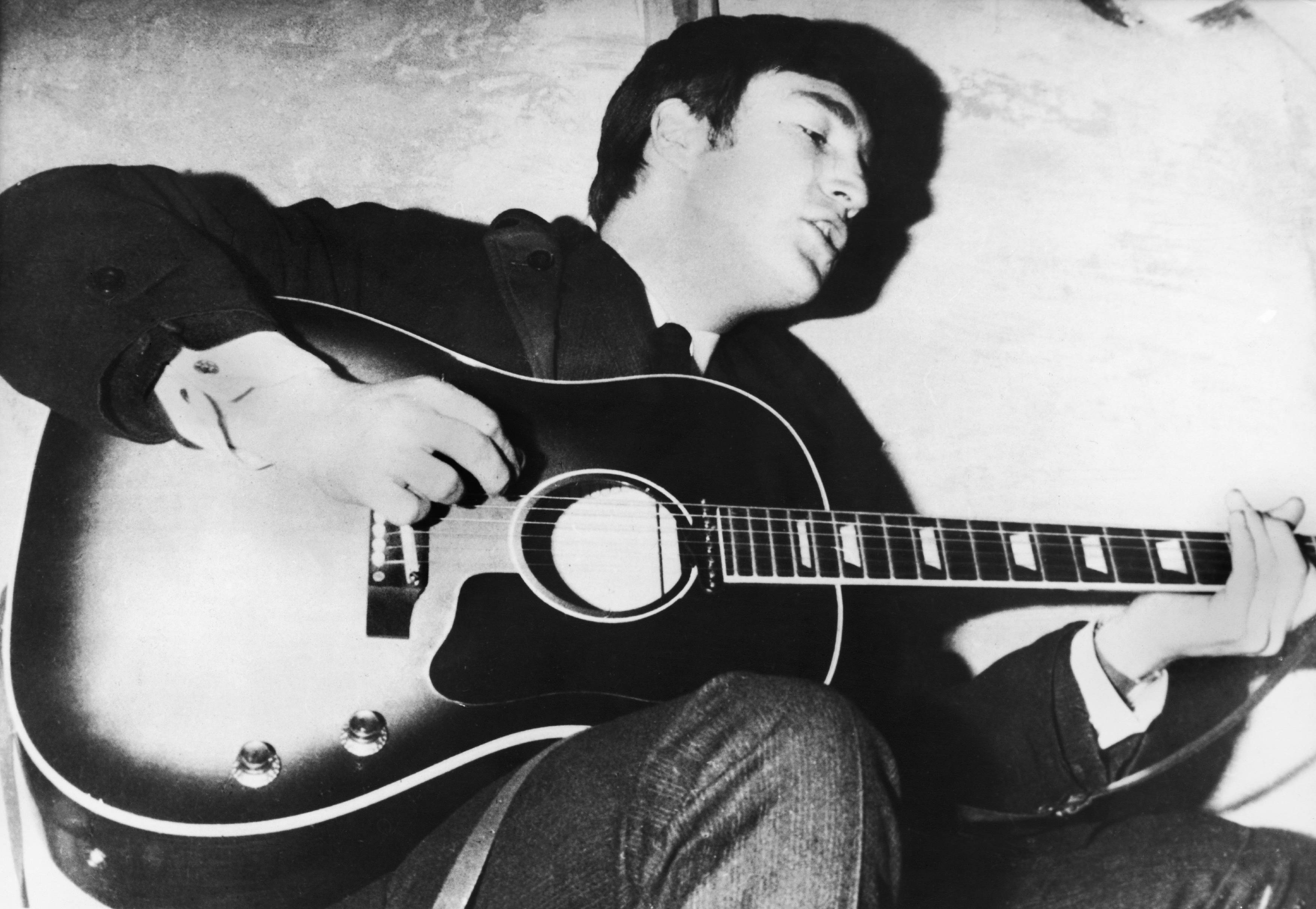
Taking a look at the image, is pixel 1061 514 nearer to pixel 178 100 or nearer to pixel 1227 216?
pixel 1227 216

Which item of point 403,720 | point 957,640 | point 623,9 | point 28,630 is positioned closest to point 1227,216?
point 957,640

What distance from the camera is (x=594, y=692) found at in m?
0.70

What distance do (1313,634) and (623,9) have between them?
0.97m

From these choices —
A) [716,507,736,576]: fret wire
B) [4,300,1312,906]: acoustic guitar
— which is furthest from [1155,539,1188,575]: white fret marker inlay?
[716,507,736,576]: fret wire

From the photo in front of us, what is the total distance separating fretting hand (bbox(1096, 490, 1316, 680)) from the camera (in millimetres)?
851

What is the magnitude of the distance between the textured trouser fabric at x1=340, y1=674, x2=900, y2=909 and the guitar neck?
0.20m

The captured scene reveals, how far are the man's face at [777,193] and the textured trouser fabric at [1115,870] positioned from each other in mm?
538

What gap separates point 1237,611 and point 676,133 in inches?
29.3

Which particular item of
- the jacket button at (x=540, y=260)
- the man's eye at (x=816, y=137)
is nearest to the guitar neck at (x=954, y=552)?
the jacket button at (x=540, y=260)

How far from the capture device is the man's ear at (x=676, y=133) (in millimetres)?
882

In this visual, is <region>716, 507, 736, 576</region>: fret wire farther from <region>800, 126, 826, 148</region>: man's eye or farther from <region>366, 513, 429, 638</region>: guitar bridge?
<region>800, 126, 826, 148</region>: man's eye

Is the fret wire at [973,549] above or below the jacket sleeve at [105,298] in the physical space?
below

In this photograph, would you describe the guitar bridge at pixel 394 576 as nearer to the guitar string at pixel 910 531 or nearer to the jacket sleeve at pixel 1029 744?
the guitar string at pixel 910 531

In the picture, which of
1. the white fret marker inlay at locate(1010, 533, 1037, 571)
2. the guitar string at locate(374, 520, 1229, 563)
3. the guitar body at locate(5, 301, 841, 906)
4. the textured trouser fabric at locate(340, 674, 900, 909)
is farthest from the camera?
the white fret marker inlay at locate(1010, 533, 1037, 571)
